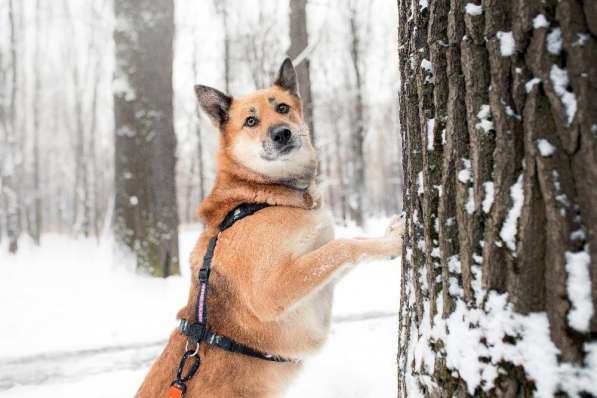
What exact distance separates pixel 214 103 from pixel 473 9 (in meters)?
2.38

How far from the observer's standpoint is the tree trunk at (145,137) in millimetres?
7102

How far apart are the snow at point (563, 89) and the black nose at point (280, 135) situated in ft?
6.89

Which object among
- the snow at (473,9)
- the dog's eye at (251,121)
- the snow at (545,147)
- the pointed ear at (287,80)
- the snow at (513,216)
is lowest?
the snow at (513,216)

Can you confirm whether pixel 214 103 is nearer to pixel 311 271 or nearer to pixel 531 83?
pixel 311 271

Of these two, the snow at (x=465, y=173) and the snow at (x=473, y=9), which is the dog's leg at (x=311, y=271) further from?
the snow at (x=473, y=9)

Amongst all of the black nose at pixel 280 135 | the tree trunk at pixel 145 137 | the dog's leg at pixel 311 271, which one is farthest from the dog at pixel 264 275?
the tree trunk at pixel 145 137

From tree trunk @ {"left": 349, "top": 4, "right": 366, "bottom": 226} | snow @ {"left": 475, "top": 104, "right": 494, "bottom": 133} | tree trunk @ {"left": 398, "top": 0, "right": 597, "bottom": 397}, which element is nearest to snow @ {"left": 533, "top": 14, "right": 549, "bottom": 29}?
tree trunk @ {"left": 398, "top": 0, "right": 597, "bottom": 397}

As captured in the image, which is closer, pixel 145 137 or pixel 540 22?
pixel 540 22

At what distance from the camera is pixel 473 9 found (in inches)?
49.2

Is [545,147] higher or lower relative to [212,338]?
higher

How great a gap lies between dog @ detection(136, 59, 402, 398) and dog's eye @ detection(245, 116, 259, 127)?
0.36 m

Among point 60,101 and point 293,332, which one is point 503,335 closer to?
point 293,332

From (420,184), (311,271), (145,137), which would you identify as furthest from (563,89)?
(145,137)

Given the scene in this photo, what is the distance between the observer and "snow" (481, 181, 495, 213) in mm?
1223
